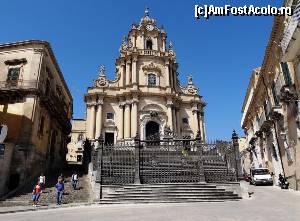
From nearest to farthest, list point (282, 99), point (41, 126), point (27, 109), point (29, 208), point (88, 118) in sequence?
point (29, 208)
point (282, 99)
point (27, 109)
point (41, 126)
point (88, 118)

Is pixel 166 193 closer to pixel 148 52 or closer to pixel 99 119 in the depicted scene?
pixel 99 119

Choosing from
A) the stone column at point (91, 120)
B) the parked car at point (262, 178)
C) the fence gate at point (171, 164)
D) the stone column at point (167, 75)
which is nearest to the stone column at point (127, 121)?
the stone column at point (91, 120)

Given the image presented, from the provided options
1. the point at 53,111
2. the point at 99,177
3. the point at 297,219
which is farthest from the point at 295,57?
the point at 53,111

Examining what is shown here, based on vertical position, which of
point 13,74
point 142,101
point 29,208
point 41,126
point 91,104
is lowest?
point 29,208

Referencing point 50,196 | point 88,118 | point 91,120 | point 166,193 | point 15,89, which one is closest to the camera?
point 166,193

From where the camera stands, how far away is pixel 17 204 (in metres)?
14.6

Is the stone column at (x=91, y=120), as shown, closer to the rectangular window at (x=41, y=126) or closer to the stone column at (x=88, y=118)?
the stone column at (x=88, y=118)

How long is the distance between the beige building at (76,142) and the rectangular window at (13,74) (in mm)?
25857

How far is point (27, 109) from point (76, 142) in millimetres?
32267

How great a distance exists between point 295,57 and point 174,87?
22362 mm

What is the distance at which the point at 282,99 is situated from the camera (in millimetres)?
Answer: 18469

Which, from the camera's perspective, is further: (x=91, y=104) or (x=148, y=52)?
(x=148, y=52)

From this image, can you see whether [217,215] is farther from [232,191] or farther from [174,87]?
[174,87]

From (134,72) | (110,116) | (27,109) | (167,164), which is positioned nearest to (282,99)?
(167,164)
